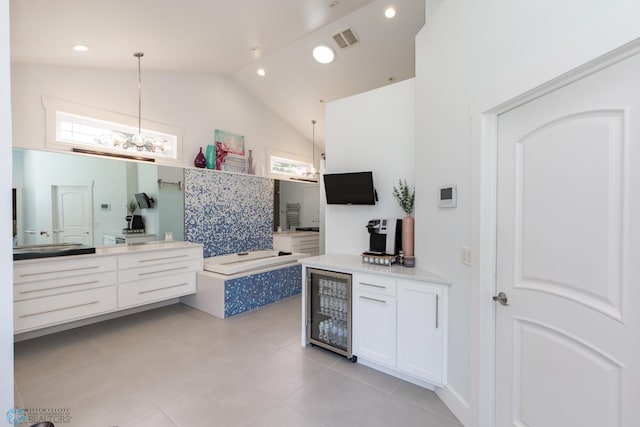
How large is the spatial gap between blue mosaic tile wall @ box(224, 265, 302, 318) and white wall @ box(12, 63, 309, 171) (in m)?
2.15

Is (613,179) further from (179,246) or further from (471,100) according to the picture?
(179,246)

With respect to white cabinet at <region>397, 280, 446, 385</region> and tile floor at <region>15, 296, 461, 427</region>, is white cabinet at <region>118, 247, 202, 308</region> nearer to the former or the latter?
tile floor at <region>15, 296, 461, 427</region>

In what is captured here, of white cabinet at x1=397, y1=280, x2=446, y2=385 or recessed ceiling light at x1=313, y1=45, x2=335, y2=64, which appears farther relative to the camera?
recessed ceiling light at x1=313, y1=45, x2=335, y2=64

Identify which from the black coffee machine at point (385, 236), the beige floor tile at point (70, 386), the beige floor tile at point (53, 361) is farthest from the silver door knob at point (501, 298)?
the beige floor tile at point (53, 361)

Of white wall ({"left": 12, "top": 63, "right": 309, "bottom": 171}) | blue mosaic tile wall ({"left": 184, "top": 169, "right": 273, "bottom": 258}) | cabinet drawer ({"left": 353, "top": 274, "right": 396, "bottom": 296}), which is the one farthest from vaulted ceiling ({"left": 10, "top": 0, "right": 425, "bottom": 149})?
cabinet drawer ({"left": 353, "top": 274, "right": 396, "bottom": 296})

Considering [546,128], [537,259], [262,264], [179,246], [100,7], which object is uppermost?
[100,7]

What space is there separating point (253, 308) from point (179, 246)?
1329 mm

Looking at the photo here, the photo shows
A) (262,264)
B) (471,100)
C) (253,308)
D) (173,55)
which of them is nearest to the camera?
(471,100)

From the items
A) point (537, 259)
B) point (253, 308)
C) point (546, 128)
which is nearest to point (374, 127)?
point (546, 128)

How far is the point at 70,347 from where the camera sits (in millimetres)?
2871

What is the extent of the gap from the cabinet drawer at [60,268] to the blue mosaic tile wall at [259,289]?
52.6 inches

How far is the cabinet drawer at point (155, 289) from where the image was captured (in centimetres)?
329

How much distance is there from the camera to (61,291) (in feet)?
9.29

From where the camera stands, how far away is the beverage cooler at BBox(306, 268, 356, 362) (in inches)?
106
